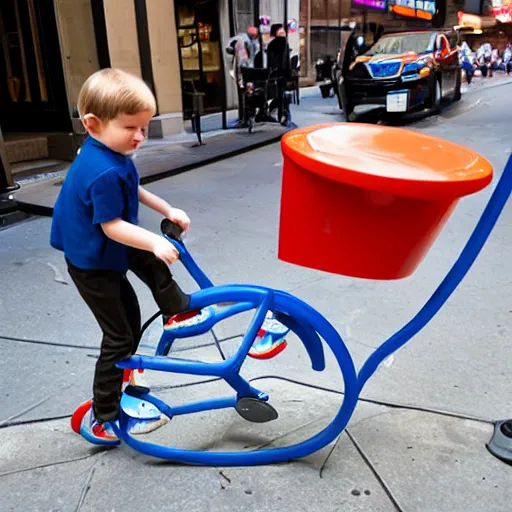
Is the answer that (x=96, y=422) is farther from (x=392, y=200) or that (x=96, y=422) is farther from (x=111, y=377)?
(x=392, y=200)

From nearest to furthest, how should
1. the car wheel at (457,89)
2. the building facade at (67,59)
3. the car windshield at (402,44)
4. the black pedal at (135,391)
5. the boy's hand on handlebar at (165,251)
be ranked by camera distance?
the boy's hand on handlebar at (165,251) < the black pedal at (135,391) < the building facade at (67,59) < the car windshield at (402,44) < the car wheel at (457,89)

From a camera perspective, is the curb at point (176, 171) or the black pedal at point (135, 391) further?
the curb at point (176, 171)

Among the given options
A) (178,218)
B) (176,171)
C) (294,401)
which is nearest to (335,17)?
(176,171)

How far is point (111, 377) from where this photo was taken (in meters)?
1.96

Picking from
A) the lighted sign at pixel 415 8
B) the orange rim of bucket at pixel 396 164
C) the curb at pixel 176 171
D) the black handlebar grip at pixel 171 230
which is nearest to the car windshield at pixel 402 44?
the curb at pixel 176 171

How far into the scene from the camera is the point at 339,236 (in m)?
1.61

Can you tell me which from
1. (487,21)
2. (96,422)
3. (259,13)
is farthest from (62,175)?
(487,21)

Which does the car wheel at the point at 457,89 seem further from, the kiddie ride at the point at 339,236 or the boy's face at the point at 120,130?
the boy's face at the point at 120,130

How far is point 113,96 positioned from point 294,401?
1.48 m

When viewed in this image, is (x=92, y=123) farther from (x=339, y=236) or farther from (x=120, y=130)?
(x=339, y=236)

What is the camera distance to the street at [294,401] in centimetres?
189

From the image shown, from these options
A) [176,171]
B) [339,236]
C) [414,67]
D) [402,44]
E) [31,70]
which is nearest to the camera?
[339,236]

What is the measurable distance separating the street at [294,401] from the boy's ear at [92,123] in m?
0.70

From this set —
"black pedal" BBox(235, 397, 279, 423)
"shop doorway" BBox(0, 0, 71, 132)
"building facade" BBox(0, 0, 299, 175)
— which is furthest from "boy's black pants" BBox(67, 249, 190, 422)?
"shop doorway" BBox(0, 0, 71, 132)
